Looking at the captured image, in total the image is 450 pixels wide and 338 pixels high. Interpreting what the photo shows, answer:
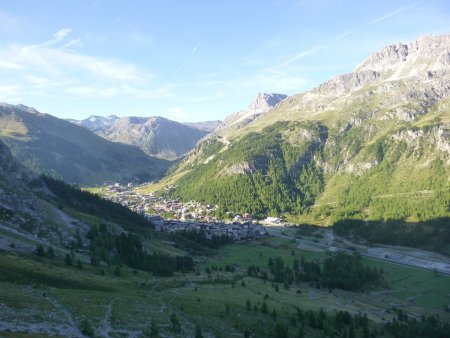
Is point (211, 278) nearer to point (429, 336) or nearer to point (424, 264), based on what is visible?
point (429, 336)

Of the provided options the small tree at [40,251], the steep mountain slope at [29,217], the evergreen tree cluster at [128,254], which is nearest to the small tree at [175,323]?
the small tree at [40,251]

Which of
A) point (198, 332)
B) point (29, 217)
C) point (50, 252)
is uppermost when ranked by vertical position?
point (29, 217)

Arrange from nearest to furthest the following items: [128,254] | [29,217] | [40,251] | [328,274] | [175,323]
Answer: [175,323]
[40,251]
[29,217]
[128,254]
[328,274]

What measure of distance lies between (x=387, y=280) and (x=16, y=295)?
150944 millimetres

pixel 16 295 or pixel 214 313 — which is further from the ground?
pixel 16 295

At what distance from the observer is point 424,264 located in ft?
611

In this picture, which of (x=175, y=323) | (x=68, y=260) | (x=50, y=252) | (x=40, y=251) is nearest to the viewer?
(x=175, y=323)

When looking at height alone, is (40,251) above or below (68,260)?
above

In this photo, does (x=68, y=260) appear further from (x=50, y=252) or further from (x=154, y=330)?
(x=154, y=330)

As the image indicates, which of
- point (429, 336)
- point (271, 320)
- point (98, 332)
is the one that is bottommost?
point (429, 336)

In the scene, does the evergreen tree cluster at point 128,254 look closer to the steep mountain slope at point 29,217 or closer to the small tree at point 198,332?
the steep mountain slope at point 29,217

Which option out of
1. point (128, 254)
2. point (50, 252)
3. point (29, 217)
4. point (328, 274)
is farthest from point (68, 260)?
point (328, 274)

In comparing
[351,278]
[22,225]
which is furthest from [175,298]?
[351,278]

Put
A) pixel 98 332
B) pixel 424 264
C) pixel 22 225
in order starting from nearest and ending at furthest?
pixel 98 332 → pixel 22 225 → pixel 424 264
